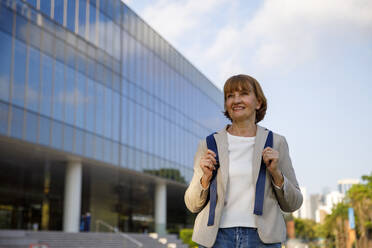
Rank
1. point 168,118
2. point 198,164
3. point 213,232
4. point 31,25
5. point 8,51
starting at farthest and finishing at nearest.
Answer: point 168,118 → point 31,25 → point 8,51 → point 198,164 → point 213,232

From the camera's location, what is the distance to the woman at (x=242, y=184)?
8.01 ft

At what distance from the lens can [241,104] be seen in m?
2.67

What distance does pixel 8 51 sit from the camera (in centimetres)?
2270

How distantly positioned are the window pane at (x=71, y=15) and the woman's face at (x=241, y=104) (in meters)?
25.9

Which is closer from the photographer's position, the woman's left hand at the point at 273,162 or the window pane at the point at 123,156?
the woman's left hand at the point at 273,162

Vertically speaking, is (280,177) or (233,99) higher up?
(233,99)

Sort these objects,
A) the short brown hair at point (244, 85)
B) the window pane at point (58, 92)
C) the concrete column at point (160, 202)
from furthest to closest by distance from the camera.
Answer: the concrete column at point (160, 202)
the window pane at point (58, 92)
the short brown hair at point (244, 85)

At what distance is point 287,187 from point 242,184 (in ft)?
0.75

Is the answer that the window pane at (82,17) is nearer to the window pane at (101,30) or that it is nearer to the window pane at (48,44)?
the window pane at (101,30)

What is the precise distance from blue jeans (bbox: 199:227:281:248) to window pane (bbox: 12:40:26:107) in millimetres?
21737

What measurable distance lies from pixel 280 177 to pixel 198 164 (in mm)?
442

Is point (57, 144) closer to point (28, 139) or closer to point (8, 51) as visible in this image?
point (28, 139)

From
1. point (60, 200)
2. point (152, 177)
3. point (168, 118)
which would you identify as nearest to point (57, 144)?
point (152, 177)

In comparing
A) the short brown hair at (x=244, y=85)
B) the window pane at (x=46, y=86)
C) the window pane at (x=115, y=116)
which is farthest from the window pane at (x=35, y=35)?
the short brown hair at (x=244, y=85)
